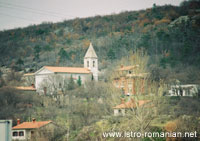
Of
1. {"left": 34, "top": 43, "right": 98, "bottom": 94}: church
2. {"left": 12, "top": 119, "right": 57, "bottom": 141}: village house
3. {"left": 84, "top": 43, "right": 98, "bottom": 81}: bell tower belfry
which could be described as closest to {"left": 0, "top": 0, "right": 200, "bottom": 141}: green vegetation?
{"left": 34, "top": 43, "right": 98, "bottom": 94}: church

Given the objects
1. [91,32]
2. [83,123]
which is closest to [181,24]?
[91,32]

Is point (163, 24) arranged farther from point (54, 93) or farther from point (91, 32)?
point (54, 93)

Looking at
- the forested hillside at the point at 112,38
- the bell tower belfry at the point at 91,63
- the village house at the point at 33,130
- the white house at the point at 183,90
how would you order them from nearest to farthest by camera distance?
the village house at the point at 33,130
the white house at the point at 183,90
the bell tower belfry at the point at 91,63
the forested hillside at the point at 112,38

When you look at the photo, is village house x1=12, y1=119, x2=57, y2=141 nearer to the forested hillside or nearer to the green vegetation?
the green vegetation

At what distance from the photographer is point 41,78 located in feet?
194

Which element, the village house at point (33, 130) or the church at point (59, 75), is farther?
the church at point (59, 75)

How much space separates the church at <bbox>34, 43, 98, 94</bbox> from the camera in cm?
5418

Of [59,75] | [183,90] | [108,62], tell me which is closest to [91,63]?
[59,75]

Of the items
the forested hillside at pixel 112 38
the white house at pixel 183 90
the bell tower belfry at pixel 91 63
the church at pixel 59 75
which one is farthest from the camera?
the forested hillside at pixel 112 38

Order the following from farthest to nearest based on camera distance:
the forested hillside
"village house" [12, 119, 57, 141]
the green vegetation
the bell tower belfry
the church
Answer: the forested hillside < the bell tower belfry < the church < "village house" [12, 119, 57, 141] < the green vegetation

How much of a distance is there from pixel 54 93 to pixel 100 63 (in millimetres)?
36041

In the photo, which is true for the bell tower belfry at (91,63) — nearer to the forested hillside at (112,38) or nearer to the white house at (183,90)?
the forested hillside at (112,38)

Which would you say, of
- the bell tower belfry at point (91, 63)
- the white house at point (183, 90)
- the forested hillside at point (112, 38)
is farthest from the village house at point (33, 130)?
the forested hillside at point (112, 38)

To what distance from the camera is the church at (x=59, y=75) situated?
54184 mm
